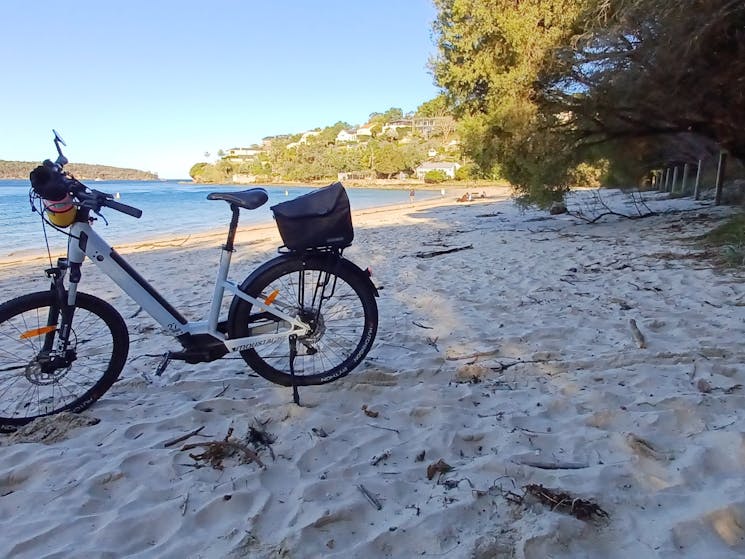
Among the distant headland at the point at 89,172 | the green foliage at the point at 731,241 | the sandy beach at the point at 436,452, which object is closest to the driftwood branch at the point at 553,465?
the sandy beach at the point at 436,452

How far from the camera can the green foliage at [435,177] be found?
261 ft

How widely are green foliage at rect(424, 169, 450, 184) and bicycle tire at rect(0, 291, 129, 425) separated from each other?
257 ft

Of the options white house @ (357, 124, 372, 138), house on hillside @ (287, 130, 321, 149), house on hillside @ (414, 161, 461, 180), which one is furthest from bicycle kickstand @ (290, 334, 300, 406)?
white house @ (357, 124, 372, 138)

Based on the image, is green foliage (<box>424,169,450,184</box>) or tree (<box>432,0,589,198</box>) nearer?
tree (<box>432,0,589,198</box>)

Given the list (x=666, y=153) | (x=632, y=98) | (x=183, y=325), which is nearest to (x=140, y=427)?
(x=183, y=325)

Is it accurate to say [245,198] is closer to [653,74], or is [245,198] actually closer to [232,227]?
[232,227]

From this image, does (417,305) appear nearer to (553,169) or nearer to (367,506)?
(367,506)

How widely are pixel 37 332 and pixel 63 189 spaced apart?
76 centimetres

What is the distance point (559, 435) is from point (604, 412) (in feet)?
1.05

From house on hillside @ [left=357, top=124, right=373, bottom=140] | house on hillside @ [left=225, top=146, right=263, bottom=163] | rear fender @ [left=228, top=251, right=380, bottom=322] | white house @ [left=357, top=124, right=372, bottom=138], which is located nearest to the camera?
rear fender @ [left=228, top=251, right=380, bottom=322]

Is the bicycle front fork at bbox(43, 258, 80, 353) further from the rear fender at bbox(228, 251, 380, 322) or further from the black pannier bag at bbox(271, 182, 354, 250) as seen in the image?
the black pannier bag at bbox(271, 182, 354, 250)

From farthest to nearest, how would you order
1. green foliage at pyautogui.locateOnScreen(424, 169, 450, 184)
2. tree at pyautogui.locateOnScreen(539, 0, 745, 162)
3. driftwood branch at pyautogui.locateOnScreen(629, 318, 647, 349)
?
green foliage at pyautogui.locateOnScreen(424, 169, 450, 184) < tree at pyautogui.locateOnScreen(539, 0, 745, 162) < driftwood branch at pyautogui.locateOnScreen(629, 318, 647, 349)

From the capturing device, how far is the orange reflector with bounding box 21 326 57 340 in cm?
245

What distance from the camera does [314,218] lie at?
2676mm
